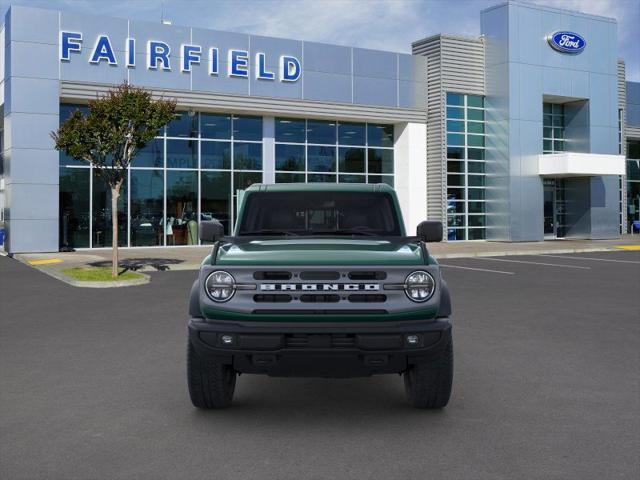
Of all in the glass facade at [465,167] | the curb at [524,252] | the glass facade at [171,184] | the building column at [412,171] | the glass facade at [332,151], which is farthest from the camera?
the glass facade at [465,167]

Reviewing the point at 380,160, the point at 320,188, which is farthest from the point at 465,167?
the point at 320,188

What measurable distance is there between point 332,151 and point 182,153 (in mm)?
6801

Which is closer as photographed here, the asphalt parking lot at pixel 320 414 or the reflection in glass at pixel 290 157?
the asphalt parking lot at pixel 320 414

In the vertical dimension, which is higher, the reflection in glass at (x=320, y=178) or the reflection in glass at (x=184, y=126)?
the reflection in glass at (x=184, y=126)

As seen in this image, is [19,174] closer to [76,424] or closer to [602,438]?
[76,424]

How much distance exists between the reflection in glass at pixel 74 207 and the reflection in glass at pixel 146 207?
1690 mm

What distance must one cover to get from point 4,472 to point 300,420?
2.04m

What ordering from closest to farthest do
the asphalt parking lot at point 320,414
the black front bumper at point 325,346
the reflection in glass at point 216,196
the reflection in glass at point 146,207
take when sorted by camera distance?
the asphalt parking lot at point 320,414 → the black front bumper at point 325,346 → the reflection in glass at point 146,207 → the reflection in glass at point 216,196

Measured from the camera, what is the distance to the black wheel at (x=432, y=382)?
5.14 metres

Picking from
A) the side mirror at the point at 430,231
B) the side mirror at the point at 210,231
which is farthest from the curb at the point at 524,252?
the side mirror at the point at 210,231

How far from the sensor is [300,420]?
5.23 meters

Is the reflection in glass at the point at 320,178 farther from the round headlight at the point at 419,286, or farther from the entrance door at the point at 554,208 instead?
the round headlight at the point at 419,286

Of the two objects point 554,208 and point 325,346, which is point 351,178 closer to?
point 554,208

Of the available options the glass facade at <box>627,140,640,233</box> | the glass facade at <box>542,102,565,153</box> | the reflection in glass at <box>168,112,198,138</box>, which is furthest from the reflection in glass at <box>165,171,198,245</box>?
the glass facade at <box>627,140,640,233</box>
